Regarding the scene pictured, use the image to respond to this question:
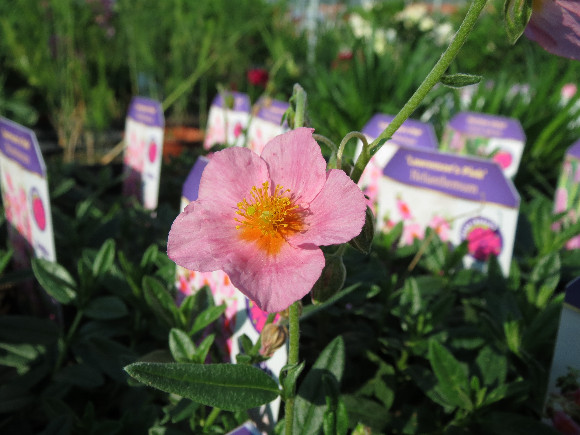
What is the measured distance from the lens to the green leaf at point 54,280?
87 centimetres

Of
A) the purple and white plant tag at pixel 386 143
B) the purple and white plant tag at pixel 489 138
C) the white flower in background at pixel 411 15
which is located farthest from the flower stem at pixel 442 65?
the white flower in background at pixel 411 15

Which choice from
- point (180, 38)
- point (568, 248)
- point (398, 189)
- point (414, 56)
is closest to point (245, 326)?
point (398, 189)

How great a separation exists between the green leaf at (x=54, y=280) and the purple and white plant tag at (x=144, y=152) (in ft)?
1.74

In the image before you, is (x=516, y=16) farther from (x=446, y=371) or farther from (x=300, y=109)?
(x=446, y=371)

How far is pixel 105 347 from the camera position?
869 millimetres

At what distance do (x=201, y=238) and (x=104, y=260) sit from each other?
52 cm

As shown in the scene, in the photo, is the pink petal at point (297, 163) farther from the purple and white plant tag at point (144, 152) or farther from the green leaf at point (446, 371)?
the purple and white plant tag at point (144, 152)

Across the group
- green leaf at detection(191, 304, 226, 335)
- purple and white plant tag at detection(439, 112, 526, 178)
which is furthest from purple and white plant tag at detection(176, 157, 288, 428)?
purple and white plant tag at detection(439, 112, 526, 178)

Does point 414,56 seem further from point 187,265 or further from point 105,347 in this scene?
point 187,265

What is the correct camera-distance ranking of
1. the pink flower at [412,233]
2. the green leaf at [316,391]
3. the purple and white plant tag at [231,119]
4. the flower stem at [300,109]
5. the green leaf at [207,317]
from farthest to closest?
the purple and white plant tag at [231,119] < the pink flower at [412,233] < the green leaf at [207,317] < the green leaf at [316,391] < the flower stem at [300,109]

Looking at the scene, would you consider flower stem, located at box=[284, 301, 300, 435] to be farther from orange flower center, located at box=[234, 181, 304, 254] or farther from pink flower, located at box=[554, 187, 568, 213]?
pink flower, located at box=[554, 187, 568, 213]

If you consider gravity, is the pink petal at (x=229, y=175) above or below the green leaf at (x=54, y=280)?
above

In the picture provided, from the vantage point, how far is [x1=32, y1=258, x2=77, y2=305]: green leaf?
2.85ft

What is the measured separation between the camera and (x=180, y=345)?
2.41 ft
